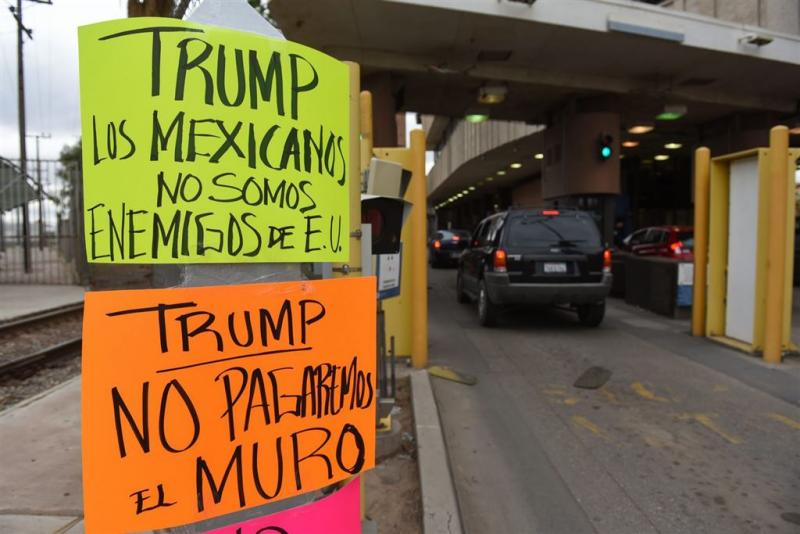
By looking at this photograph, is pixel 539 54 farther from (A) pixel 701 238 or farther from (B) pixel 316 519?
(B) pixel 316 519

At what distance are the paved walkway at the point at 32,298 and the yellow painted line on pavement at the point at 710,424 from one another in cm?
1060

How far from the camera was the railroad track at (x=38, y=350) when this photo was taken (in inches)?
294

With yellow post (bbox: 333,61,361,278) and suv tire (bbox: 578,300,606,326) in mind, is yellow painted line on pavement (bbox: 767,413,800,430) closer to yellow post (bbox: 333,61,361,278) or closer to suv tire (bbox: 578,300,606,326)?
suv tire (bbox: 578,300,606,326)

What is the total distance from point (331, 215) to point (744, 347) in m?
7.43

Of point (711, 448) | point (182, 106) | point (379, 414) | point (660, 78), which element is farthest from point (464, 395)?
point (660, 78)

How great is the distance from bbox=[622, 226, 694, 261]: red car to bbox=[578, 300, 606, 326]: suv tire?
538cm

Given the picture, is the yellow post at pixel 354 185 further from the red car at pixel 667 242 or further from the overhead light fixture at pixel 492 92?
the red car at pixel 667 242

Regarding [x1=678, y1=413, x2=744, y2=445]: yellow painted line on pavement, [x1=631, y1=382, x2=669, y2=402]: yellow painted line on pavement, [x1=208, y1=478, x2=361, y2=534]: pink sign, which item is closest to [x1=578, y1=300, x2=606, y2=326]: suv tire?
[x1=631, y1=382, x2=669, y2=402]: yellow painted line on pavement

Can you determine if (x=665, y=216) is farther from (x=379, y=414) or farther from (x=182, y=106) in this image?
(x=182, y=106)

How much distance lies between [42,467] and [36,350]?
5.51 m

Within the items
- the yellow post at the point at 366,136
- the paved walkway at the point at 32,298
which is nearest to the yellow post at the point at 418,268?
the yellow post at the point at 366,136

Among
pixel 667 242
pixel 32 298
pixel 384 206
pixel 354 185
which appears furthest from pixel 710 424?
pixel 32 298

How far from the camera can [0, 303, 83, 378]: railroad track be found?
747cm

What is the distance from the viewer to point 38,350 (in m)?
8.64
